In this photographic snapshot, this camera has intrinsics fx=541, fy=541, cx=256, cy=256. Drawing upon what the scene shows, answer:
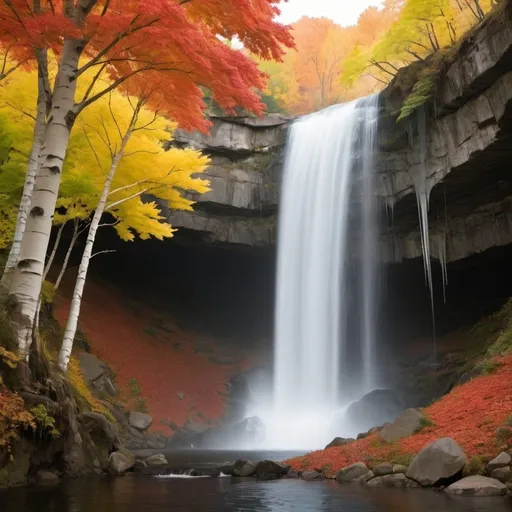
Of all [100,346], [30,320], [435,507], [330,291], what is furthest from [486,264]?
[30,320]

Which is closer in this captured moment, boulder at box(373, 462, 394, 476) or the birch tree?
boulder at box(373, 462, 394, 476)

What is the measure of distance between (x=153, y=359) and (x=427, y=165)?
1500 centimetres

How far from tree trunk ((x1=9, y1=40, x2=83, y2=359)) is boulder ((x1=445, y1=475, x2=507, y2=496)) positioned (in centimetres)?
695

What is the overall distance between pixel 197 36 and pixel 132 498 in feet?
22.5

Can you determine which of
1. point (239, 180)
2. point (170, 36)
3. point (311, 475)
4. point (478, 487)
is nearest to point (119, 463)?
point (311, 475)

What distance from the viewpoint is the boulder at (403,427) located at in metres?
11.3

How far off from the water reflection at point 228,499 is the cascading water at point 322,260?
47.7 ft

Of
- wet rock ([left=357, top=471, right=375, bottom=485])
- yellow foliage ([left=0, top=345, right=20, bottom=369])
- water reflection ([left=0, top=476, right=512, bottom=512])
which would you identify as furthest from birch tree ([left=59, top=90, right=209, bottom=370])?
wet rock ([left=357, top=471, right=375, bottom=485])

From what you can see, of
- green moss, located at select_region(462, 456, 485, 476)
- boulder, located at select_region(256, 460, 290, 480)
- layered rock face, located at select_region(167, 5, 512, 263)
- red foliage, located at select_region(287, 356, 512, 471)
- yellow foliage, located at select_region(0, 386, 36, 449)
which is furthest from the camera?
layered rock face, located at select_region(167, 5, 512, 263)

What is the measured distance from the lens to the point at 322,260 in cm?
2466

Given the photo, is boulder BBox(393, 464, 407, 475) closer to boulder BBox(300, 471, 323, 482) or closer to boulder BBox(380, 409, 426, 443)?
boulder BBox(300, 471, 323, 482)

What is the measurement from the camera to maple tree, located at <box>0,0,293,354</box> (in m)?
8.20

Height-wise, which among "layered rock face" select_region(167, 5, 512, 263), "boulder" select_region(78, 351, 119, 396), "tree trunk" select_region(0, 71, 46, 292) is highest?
"layered rock face" select_region(167, 5, 512, 263)

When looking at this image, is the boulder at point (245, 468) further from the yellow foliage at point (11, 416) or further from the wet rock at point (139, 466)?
the yellow foliage at point (11, 416)
